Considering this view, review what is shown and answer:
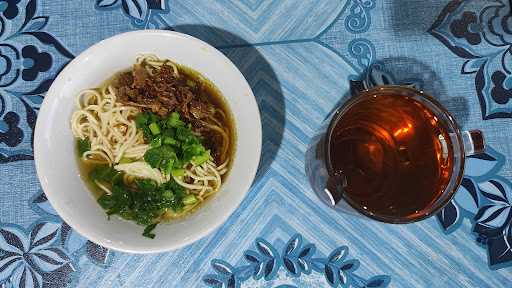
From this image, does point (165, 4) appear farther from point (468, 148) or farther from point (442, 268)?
point (442, 268)

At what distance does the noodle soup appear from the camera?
60.4 inches

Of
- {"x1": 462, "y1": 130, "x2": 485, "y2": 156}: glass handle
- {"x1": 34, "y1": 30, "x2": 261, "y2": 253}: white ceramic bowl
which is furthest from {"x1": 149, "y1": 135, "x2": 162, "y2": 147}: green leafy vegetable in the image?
{"x1": 462, "y1": 130, "x2": 485, "y2": 156}: glass handle

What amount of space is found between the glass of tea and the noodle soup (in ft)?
1.07

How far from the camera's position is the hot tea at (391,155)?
1.35 metres

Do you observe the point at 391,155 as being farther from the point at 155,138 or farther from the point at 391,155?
the point at 155,138

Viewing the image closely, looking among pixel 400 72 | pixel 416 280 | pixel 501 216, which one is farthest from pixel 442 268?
pixel 400 72

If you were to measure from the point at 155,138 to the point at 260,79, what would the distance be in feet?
1.20

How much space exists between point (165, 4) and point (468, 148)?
0.99 m

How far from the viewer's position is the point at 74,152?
1.56m

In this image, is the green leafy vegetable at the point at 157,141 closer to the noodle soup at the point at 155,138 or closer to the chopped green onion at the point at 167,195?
the noodle soup at the point at 155,138

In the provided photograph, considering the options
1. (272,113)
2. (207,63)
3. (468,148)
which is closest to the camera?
(468,148)

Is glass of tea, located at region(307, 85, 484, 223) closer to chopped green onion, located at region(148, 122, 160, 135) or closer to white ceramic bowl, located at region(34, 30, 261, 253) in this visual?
white ceramic bowl, located at region(34, 30, 261, 253)

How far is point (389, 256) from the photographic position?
1.57 meters

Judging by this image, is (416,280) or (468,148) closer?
(468,148)
